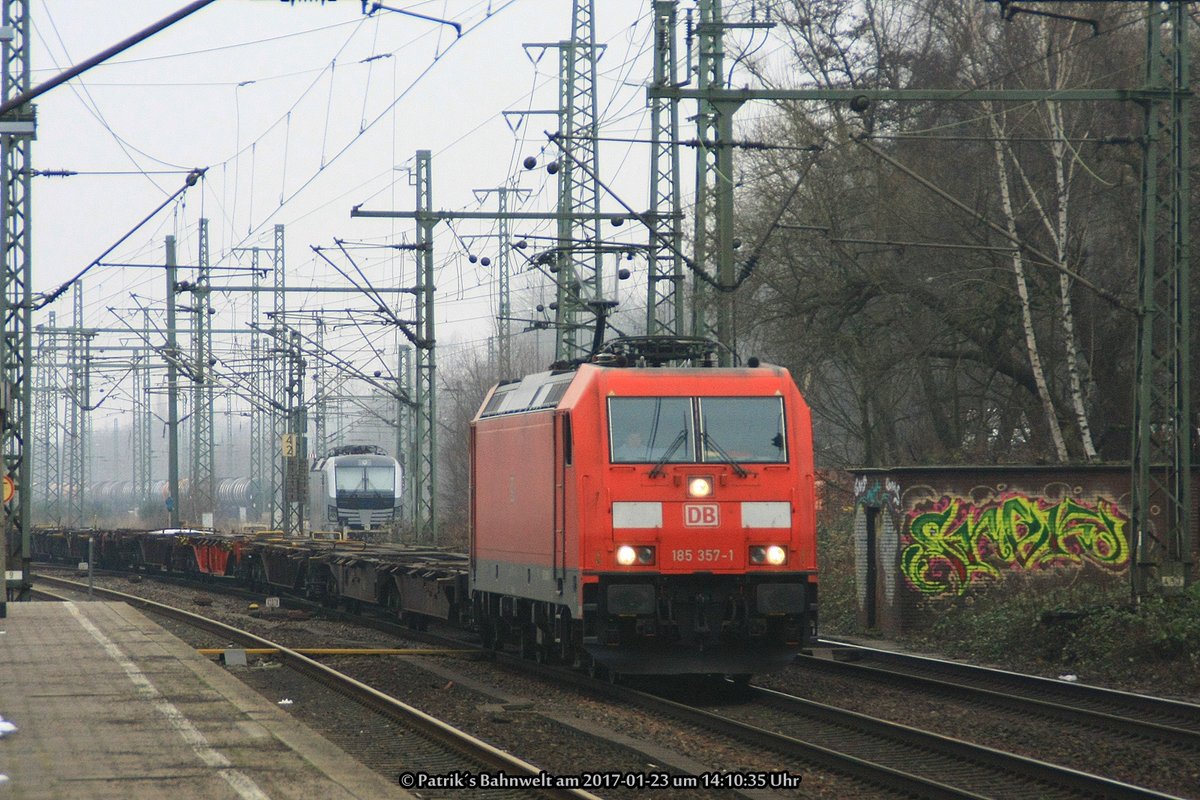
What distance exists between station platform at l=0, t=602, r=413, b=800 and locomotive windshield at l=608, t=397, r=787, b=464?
4.05 metres

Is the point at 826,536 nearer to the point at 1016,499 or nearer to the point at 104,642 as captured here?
the point at 1016,499

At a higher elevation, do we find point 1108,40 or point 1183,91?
point 1108,40

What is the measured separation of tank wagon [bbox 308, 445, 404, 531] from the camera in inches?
2126

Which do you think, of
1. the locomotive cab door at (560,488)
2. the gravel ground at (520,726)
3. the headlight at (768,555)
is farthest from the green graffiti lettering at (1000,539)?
the locomotive cab door at (560,488)

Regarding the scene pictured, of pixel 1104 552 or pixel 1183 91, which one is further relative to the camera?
pixel 1104 552

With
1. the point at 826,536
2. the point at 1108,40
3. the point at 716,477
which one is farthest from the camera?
the point at 826,536

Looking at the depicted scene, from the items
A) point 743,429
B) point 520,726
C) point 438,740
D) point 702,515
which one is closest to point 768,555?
point 702,515

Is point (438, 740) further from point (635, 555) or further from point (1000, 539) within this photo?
point (1000, 539)

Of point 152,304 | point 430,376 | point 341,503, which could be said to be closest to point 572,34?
point 430,376

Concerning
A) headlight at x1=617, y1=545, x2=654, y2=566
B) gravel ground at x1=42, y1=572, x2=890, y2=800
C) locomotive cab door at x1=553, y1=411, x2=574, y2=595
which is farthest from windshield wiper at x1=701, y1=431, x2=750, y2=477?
gravel ground at x1=42, y1=572, x2=890, y2=800

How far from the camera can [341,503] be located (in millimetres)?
54000

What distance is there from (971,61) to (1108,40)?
237cm

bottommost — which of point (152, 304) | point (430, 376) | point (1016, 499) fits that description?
point (1016, 499)

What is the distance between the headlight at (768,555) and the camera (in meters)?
13.9
